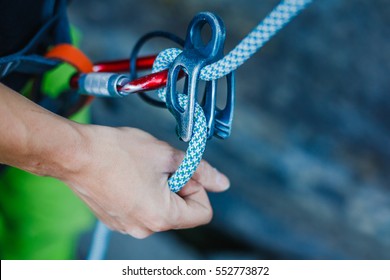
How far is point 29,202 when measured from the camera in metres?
0.84

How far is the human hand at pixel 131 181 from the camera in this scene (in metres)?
0.49

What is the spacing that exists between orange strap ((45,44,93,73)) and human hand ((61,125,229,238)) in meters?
0.16

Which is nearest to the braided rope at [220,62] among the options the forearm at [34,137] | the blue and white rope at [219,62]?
the blue and white rope at [219,62]

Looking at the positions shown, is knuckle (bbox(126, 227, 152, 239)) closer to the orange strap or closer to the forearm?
the forearm

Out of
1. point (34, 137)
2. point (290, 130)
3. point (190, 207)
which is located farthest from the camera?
point (290, 130)

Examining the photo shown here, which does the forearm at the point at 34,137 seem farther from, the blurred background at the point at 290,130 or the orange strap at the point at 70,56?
the blurred background at the point at 290,130

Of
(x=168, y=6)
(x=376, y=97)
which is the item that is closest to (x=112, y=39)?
(x=168, y=6)

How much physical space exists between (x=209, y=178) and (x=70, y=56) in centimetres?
26

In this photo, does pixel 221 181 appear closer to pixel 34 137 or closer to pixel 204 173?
pixel 204 173

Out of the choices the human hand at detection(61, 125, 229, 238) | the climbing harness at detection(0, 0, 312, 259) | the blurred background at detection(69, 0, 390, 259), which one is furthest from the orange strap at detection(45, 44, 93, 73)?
the blurred background at detection(69, 0, 390, 259)

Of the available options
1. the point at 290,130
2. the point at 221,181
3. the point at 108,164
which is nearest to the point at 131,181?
the point at 108,164

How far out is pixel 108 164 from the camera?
49 cm

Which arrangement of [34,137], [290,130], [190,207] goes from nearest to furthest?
[34,137] < [190,207] < [290,130]
